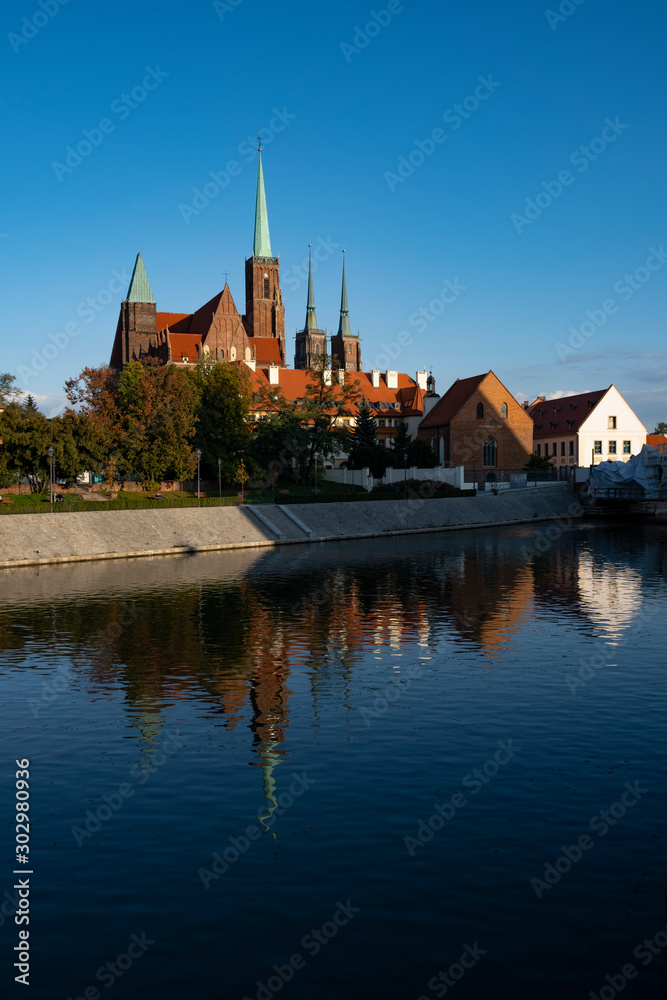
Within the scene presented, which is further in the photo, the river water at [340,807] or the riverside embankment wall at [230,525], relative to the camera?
the riverside embankment wall at [230,525]

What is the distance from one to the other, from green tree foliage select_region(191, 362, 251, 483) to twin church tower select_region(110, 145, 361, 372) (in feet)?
120

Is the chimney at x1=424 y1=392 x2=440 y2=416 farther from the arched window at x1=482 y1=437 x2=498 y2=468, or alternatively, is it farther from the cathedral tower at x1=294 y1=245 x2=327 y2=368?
the cathedral tower at x1=294 y1=245 x2=327 y2=368

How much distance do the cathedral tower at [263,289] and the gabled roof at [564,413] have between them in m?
49.0

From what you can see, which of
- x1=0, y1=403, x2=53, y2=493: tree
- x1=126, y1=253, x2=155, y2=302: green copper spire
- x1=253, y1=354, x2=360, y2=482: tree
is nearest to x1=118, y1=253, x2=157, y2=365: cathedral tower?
x1=126, y1=253, x2=155, y2=302: green copper spire

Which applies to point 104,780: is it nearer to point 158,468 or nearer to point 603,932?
point 603,932

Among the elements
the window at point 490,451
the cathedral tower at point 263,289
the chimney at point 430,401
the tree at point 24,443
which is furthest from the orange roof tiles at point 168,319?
the tree at point 24,443

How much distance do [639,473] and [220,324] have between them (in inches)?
2787

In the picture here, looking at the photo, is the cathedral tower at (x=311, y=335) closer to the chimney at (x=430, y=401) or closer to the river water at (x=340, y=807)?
the chimney at (x=430, y=401)

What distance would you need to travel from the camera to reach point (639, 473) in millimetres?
86312

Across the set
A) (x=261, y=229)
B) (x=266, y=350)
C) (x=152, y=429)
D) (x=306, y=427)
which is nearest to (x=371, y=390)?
(x=266, y=350)

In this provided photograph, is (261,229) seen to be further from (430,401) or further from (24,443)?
(24,443)

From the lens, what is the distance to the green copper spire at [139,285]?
5276 inches

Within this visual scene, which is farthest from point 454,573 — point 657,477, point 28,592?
point 657,477

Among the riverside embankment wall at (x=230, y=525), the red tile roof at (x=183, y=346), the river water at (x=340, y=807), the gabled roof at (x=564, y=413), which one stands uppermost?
the red tile roof at (x=183, y=346)
